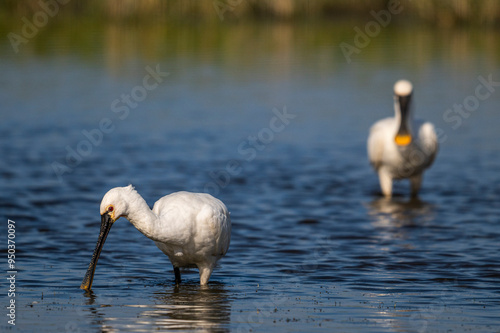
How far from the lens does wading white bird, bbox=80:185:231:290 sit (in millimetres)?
8602

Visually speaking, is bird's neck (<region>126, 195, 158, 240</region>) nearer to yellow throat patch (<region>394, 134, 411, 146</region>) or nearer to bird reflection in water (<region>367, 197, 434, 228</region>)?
bird reflection in water (<region>367, 197, 434, 228</region>)

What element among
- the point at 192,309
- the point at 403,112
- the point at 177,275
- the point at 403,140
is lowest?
the point at 192,309

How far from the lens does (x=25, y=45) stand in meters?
35.1

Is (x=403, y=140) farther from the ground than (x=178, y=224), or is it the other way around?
(x=403, y=140)

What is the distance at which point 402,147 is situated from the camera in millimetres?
14359

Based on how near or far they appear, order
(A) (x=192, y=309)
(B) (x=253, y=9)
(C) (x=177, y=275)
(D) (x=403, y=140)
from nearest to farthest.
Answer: (A) (x=192, y=309) → (C) (x=177, y=275) → (D) (x=403, y=140) → (B) (x=253, y=9)

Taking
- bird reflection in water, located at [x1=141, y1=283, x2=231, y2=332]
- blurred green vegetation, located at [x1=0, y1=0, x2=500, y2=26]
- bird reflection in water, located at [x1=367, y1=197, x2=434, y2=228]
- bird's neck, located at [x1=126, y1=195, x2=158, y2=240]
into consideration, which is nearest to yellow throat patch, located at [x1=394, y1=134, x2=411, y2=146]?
bird reflection in water, located at [x1=367, y1=197, x2=434, y2=228]

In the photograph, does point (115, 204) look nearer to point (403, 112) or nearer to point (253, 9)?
point (403, 112)

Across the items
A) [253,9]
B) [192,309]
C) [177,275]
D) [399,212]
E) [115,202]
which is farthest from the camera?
[253,9]

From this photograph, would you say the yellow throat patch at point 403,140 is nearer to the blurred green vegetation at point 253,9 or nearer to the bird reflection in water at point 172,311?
the bird reflection in water at point 172,311

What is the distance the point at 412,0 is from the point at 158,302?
31.0 meters

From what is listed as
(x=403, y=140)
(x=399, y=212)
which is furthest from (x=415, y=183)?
(x=399, y=212)

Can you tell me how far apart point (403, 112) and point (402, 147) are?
566 millimetres

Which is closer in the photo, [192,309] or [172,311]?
[172,311]
